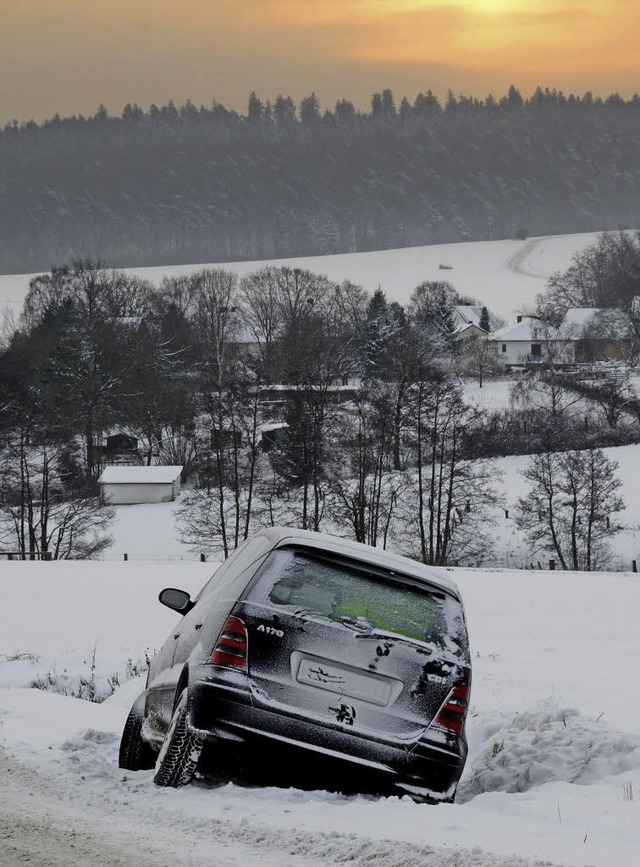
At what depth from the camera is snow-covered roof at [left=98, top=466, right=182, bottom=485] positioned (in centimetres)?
7525

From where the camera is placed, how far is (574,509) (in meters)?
57.8

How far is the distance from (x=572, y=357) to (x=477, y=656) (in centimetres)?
10704

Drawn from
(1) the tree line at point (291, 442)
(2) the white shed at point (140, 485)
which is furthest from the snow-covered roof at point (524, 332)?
(2) the white shed at point (140, 485)

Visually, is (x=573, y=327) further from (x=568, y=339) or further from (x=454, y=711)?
(x=454, y=711)

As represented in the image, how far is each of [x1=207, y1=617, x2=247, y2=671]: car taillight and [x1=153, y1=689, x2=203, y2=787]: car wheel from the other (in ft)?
1.08

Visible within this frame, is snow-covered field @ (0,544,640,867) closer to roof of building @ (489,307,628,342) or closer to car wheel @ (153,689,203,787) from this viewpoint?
car wheel @ (153,689,203,787)

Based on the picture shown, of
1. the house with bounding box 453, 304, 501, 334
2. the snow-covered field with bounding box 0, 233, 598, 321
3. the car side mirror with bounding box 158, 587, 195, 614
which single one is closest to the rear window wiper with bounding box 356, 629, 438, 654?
the car side mirror with bounding box 158, 587, 195, 614

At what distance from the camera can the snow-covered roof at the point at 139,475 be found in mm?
75250

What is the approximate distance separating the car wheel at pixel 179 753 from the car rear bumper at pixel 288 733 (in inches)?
3.6

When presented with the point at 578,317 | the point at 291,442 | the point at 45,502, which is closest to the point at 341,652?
the point at 291,442

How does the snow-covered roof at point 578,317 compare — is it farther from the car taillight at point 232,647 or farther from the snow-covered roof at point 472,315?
the car taillight at point 232,647

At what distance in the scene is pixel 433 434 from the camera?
62250 mm

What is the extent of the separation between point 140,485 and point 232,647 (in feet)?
230

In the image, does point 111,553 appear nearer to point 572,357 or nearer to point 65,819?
point 65,819
